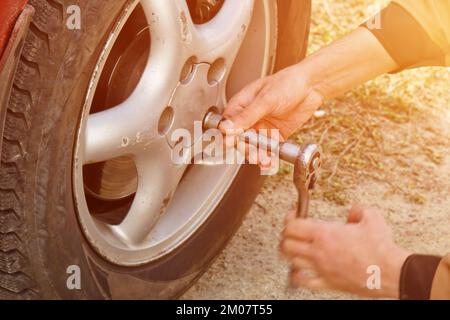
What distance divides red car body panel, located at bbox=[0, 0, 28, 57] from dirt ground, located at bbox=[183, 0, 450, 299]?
1.04 metres

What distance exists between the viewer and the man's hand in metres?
1.42

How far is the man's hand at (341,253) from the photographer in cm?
142

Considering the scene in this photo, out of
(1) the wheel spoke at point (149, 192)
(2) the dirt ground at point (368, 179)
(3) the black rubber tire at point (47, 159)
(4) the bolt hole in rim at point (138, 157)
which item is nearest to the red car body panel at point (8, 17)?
(3) the black rubber tire at point (47, 159)

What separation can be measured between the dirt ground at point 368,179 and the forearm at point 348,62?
559 mm

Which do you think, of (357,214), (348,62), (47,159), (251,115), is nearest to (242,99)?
(251,115)

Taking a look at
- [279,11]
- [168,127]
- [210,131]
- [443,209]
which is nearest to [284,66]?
[279,11]

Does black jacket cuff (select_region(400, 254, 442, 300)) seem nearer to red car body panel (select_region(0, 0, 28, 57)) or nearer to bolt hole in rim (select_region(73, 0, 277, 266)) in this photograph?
bolt hole in rim (select_region(73, 0, 277, 266))

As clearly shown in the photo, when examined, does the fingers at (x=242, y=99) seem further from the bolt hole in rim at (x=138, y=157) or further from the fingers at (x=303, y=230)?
the fingers at (x=303, y=230)

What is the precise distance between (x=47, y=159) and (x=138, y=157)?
1.32 ft

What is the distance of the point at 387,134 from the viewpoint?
9.09 ft

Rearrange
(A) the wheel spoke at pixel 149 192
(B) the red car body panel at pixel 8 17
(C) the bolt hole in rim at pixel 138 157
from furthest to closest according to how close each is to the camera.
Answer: (A) the wheel spoke at pixel 149 192 < (C) the bolt hole in rim at pixel 138 157 < (B) the red car body panel at pixel 8 17

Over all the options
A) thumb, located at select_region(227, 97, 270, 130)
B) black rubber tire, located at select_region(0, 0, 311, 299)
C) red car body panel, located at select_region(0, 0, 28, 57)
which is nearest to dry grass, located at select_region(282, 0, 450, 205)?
thumb, located at select_region(227, 97, 270, 130)

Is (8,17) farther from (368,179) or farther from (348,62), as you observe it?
(368,179)
